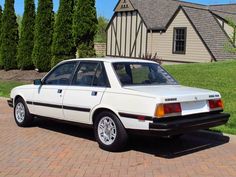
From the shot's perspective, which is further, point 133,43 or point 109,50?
point 109,50

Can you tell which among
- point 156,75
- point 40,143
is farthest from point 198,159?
point 40,143

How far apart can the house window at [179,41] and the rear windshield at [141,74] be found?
2167 cm

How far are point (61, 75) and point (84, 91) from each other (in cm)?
108

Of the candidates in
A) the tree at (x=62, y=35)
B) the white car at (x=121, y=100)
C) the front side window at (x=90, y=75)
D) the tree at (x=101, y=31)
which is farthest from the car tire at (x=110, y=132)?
the tree at (x=101, y=31)

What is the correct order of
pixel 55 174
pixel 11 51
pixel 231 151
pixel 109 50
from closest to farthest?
pixel 55 174 < pixel 231 151 < pixel 11 51 < pixel 109 50

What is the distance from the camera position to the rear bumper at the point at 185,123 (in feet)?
21.0

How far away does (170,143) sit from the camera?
7.94 metres

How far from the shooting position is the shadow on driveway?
7332 mm

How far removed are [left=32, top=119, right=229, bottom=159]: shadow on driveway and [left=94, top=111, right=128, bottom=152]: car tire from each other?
399 millimetres

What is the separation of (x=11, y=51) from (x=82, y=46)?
5.43 meters

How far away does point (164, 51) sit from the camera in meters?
31.0

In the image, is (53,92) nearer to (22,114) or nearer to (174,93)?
(22,114)

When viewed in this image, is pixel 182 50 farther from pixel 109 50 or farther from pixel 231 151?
pixel 231 151

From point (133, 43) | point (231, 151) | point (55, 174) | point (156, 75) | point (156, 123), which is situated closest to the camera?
point (55, 174)
